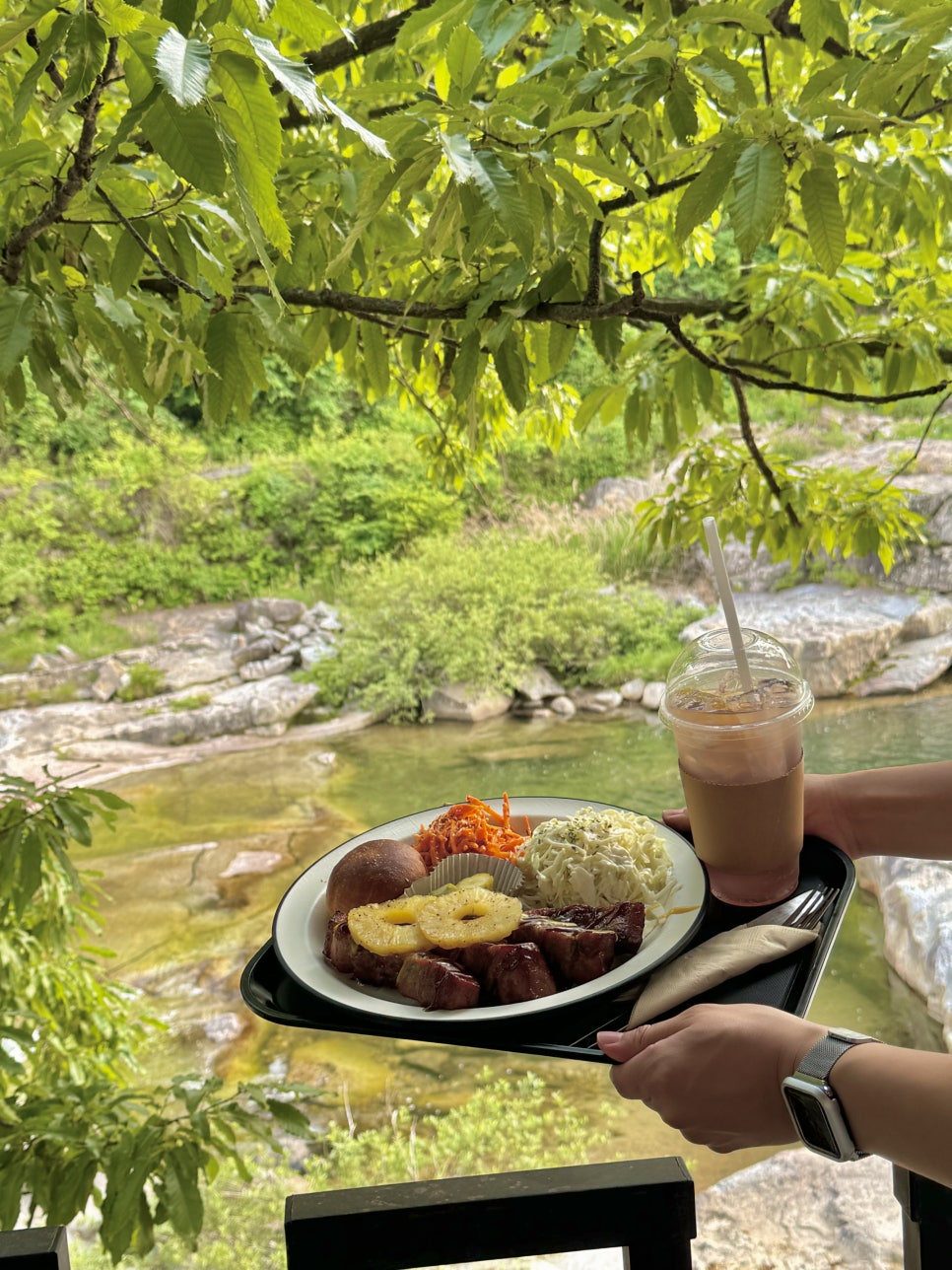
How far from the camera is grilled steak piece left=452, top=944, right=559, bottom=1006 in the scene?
69 cm

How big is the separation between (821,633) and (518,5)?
5799 millimetres

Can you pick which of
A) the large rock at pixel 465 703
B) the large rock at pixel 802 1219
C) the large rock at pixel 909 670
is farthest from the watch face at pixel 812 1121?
the large rock at pixel 465 703

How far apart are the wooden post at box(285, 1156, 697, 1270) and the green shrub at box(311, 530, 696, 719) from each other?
6289mm

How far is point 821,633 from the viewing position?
638 centimetres

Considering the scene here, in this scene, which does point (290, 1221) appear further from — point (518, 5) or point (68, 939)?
point (68, 939)

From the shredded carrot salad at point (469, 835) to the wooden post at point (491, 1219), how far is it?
403 millimetres

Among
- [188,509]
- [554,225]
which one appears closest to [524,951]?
[554,225]

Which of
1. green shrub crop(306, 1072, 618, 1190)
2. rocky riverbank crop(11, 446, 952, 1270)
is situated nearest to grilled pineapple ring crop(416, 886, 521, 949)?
green shrub crop(306, 1072, 618, 1190)

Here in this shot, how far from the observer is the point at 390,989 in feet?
2.41

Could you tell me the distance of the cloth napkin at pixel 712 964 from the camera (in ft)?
2.24

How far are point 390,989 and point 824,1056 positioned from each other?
296 mm

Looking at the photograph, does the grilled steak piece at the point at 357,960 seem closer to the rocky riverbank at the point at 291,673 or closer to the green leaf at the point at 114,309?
the green leaf at the point at 114,309

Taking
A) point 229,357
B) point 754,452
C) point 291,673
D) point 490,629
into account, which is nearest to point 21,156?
point 229,357

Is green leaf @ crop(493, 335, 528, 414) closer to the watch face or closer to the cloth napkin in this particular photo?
the cloth napkin
